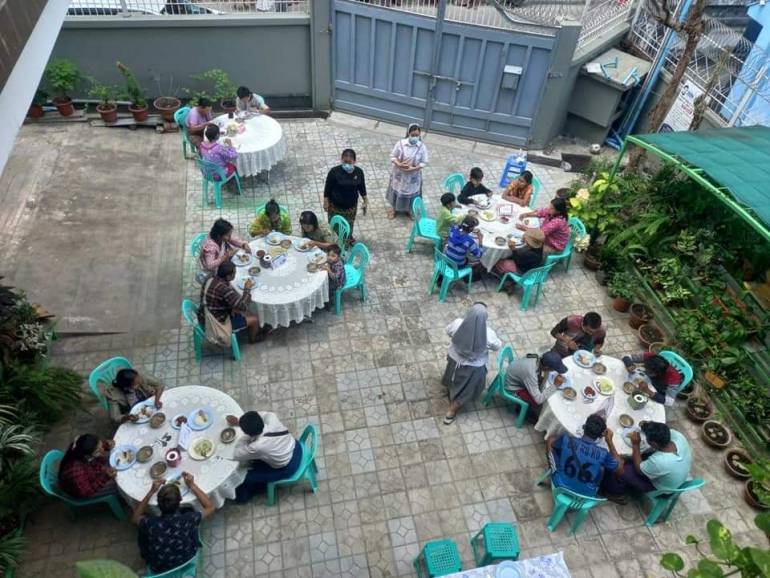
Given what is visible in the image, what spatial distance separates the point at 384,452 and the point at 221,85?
8606 mm

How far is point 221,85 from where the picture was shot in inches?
453

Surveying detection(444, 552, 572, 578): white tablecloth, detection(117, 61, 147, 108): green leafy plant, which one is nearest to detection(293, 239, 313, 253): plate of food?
detection(444, 552, 572, 578): white tablecloth

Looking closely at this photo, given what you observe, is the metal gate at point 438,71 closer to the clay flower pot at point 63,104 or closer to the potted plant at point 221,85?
the potted plant at point 221,85

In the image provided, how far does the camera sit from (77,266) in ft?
28.0

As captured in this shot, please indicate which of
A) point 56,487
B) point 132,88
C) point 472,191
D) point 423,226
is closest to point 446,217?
point 423,226

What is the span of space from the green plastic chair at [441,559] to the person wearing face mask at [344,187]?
202 inches

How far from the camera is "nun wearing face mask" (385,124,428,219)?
9188 mm

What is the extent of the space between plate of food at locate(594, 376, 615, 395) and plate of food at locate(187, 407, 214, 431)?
177 inches

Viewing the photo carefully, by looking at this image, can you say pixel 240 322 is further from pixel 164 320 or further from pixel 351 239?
pixel 351 239

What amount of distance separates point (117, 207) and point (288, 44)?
5038mm

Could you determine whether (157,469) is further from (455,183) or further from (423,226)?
(455,183)

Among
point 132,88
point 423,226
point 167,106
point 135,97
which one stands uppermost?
point 132,88

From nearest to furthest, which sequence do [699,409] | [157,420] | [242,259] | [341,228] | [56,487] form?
[56,487]
[157,420]
[699,409]
[242,259]
[341,228]

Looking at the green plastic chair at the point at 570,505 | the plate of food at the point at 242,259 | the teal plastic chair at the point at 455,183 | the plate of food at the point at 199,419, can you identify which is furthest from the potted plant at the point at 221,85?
the green plastic chair at the point at 570,505
